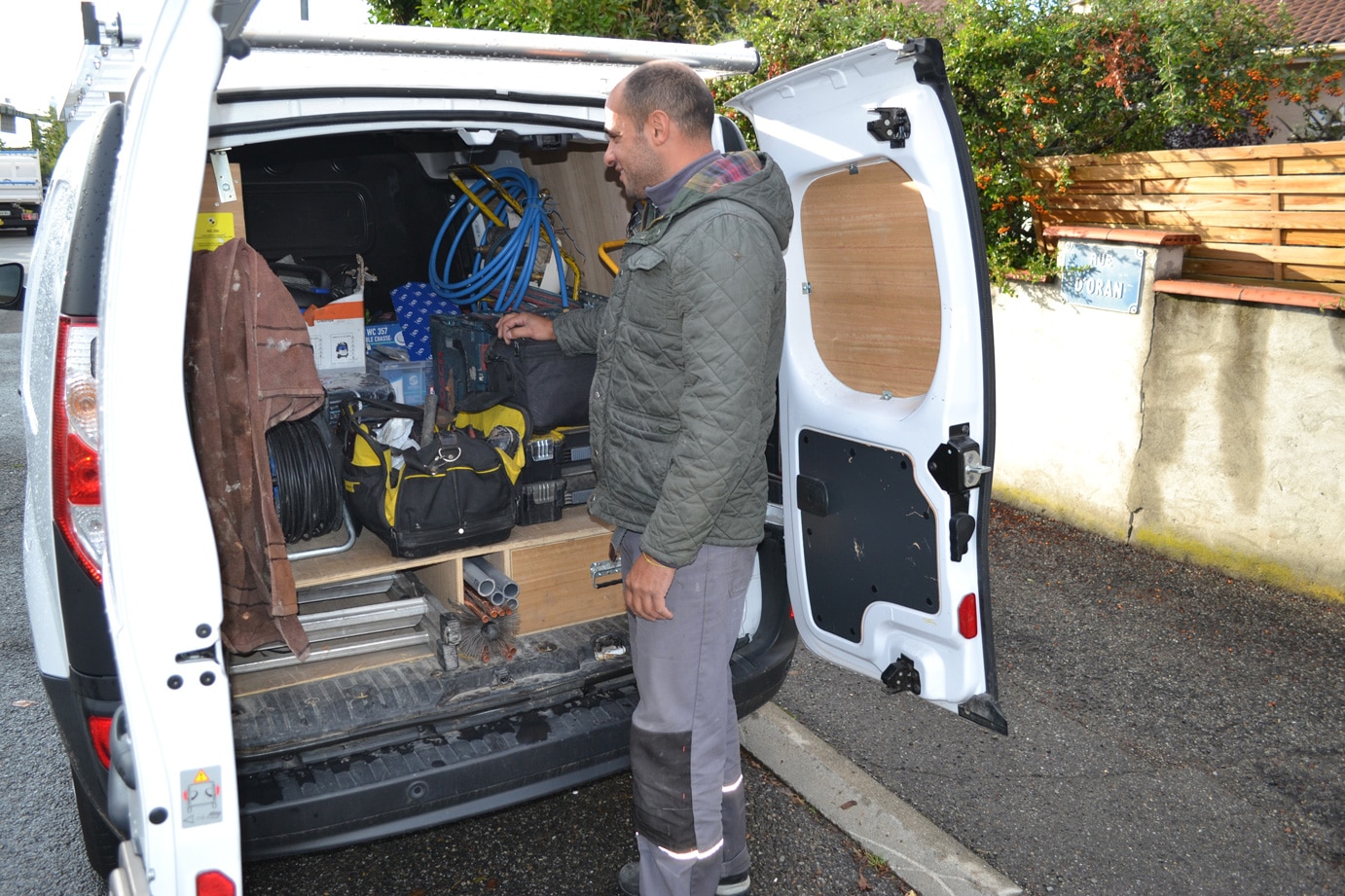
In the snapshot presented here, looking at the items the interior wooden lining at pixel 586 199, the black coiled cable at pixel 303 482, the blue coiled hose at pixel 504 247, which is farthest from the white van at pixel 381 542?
the blue coiled hose at pixel 504 247

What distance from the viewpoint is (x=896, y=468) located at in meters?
2.76

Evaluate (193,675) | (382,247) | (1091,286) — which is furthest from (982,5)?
(193,675)

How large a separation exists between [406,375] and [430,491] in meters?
1.58

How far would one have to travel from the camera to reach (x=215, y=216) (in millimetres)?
3262

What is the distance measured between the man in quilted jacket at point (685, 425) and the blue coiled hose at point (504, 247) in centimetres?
194

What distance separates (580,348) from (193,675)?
1.68 metres

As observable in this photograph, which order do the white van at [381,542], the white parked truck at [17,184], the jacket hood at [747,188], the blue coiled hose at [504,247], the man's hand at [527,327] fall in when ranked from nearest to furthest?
the white van at [381,542], the jacket hood at [747,188], the man's hand at [527,327], the blue coiled hose at [504,247], the white parked truck at [17,184]

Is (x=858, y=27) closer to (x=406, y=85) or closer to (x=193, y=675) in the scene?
(x=406, y=85)

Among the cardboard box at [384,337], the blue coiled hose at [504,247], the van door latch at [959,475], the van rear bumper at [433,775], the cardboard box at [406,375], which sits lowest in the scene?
the van rear bumper at [433,775]

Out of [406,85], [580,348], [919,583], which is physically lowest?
[919,583]

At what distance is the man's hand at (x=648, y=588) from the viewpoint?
240 centimetres

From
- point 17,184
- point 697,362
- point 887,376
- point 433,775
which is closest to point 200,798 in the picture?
point 433,775

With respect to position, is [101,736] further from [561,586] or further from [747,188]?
[747,188]

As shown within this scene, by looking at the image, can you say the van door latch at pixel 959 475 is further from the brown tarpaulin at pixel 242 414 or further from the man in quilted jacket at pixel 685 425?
the brown tarpaulin at pixel 242 414
